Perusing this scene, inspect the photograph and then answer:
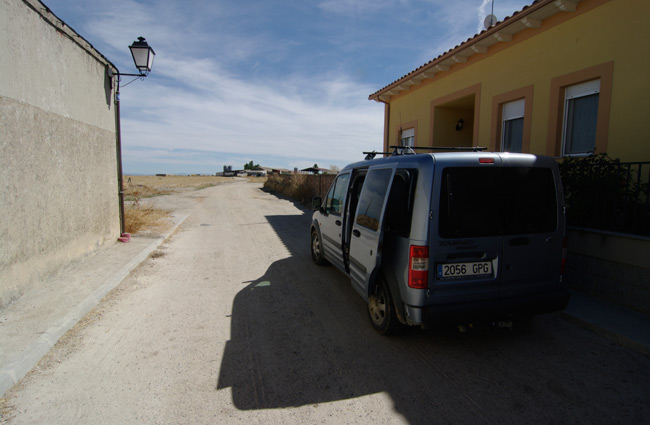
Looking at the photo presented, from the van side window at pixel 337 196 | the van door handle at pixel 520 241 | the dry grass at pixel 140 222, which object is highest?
the van side window at pixel 337 196

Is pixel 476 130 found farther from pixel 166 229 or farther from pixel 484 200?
pixel 166 229

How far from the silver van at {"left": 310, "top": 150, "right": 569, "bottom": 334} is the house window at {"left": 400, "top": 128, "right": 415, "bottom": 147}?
8708 mm

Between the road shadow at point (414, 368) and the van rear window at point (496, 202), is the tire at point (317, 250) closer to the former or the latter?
the road shadow at point (414, 368)

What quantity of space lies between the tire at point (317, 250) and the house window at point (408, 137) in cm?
651

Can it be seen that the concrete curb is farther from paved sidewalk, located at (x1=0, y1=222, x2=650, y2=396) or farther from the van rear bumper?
the van rear bumper

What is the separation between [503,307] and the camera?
10.6 ft

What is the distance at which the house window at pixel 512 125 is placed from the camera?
7867mm

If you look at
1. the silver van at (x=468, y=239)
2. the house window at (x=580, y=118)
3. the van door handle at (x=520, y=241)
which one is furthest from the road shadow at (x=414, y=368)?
the house window at (x=580, y=118)

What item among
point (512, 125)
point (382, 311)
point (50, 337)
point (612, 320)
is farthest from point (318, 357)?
point (512, 125)

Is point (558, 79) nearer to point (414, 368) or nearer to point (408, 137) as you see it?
point (408, 137)

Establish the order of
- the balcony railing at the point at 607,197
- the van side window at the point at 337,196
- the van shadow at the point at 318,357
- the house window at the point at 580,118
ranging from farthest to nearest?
the house window at the point at 580,118 → the van side window at the point at 337,196 → the balcony railing at the point at 607,197 → the van shadow at the point at 318,357

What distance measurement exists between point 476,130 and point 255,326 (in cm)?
750

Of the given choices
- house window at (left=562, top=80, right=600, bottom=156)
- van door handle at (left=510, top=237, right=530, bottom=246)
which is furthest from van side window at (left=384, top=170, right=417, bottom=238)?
house window at (left=562, top=80, right=600, bottom=156)

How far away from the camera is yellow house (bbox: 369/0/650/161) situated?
18.2 feet
